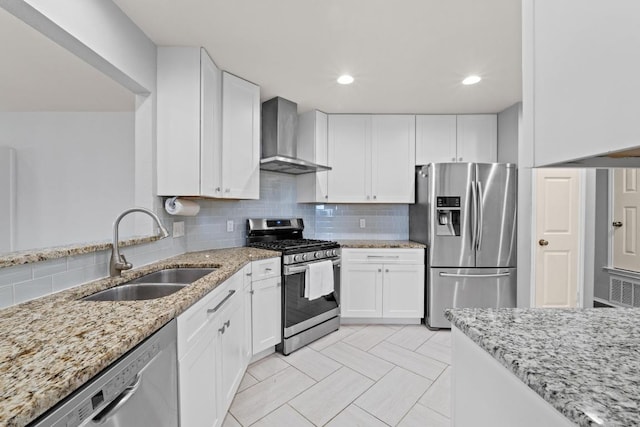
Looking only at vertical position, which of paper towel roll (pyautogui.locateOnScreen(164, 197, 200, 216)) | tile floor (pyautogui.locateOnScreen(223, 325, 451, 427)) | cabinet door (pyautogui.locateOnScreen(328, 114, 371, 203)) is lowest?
tile floor (pyautogui.locateOnScreen(223, 325, 451, 427))

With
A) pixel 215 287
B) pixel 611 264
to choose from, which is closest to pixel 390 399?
pixel 215 287

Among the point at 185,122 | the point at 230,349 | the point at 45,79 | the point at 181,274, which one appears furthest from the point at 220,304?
the point at 45,79

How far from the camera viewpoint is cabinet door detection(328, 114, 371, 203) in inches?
128

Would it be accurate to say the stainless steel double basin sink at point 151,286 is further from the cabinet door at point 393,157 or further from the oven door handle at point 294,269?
the cabinet door at point 393,157

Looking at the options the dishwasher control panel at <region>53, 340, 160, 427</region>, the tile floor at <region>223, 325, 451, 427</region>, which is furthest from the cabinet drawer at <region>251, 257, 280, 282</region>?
the dishwasher control panel at <region>53, 340, 160, 427</region>

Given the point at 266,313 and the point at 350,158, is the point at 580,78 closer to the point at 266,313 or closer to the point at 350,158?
the point at 266,313

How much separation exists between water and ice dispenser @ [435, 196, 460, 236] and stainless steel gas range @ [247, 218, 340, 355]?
1.11 metres

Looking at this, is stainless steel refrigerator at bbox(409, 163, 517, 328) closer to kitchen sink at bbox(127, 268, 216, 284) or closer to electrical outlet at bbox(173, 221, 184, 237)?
kitchen sink at bbox(127, 268, 216, 284)

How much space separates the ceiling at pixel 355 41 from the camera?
1569mm

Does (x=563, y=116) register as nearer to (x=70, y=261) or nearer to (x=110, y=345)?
(x=110, y=345)

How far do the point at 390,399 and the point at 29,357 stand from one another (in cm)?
189

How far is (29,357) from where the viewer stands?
0.70 m

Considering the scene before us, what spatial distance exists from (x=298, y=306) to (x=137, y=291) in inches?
51.9

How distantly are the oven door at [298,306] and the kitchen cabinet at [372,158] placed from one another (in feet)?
3.73
